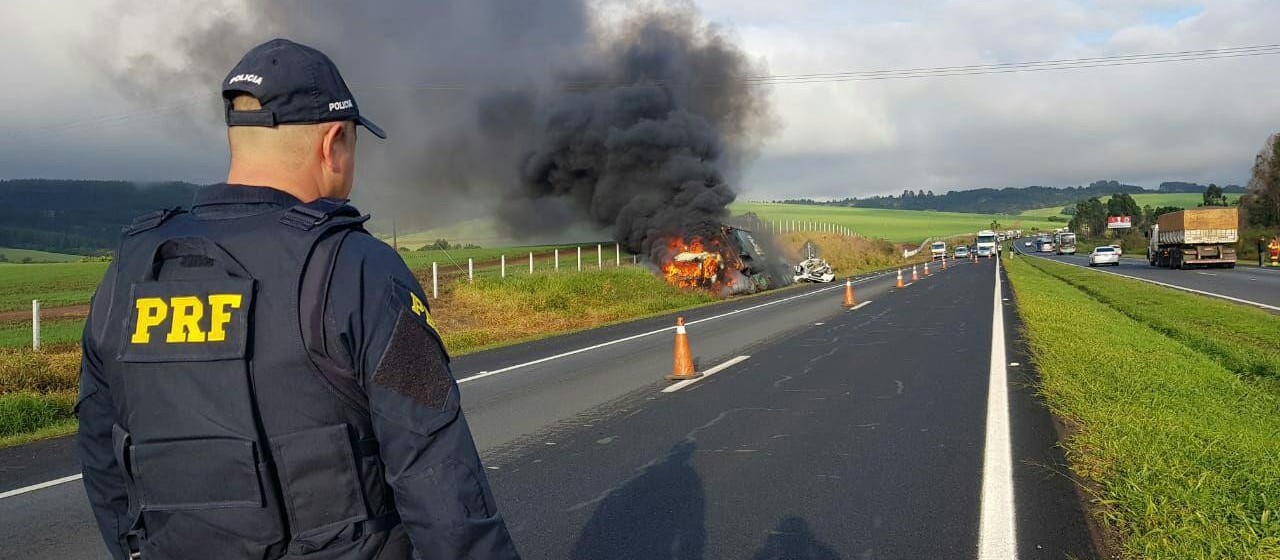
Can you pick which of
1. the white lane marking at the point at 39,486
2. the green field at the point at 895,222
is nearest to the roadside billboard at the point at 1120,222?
the green field at the point at 895,222

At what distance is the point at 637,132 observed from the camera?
41.0m

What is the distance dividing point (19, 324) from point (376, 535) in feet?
85.7

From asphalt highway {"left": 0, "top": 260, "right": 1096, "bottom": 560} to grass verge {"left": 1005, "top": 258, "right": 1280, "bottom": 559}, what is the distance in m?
0.29

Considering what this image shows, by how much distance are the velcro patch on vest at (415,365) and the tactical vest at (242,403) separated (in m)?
0.10

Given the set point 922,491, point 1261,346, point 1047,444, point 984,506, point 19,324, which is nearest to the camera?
point 984,506

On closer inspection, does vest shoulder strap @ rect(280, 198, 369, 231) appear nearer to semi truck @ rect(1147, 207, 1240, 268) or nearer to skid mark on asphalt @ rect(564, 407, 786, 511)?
skid mark on asphalt @ rect(564, 407, 786, 511)

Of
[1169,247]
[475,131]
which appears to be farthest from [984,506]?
[1169,247]

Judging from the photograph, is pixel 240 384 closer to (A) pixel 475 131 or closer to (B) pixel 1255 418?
(B) pixel 1255 418

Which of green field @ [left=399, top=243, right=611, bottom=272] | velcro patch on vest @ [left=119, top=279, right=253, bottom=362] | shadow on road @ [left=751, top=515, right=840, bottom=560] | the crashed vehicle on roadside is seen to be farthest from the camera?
the crashed vehicle on roadside

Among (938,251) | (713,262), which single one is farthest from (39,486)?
(938,251)

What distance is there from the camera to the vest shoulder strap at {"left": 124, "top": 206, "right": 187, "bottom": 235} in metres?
2.06

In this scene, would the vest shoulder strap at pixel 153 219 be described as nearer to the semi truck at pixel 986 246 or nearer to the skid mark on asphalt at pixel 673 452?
the skid mark on asphalt at pixel 673 452

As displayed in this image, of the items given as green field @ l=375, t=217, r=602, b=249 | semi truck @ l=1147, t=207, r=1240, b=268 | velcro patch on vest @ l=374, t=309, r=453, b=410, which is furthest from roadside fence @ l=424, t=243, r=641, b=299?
semi truck @ l=1147, t=207, r=1240, b=268

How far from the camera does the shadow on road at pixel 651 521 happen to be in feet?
15.9
